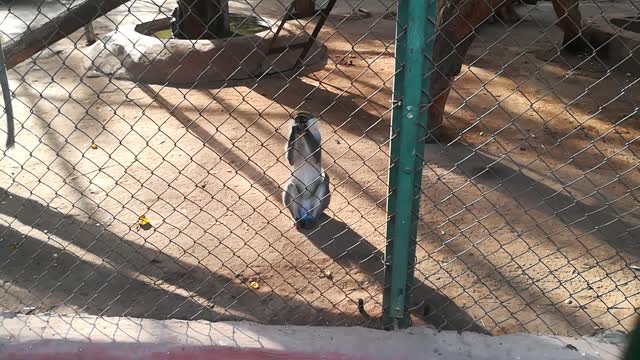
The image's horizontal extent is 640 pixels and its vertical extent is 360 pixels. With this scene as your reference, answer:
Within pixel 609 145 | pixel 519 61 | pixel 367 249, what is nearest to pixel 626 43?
pixel 519 61

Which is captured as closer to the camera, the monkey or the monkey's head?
the monkey

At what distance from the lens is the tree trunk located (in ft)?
20.4

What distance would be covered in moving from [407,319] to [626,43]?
4.90 meters

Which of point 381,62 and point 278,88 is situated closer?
point 278,88

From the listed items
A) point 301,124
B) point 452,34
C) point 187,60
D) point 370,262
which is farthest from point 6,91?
point 187,60

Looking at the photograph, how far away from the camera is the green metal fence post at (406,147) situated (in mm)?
1899

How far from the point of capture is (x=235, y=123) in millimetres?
4832

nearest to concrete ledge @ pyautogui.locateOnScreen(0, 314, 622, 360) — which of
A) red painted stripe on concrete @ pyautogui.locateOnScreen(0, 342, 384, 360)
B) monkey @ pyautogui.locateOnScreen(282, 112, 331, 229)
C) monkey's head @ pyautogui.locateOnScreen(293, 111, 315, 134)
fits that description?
red painted stripe on concrete @ pyautogui.locateOnScreen(0, 342, 384, 360)

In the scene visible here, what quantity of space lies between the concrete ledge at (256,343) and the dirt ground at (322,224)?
217mm

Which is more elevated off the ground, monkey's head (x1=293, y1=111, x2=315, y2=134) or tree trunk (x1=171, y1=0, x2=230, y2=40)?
monkey's head (x1=293, y1=111, x2=315, y2=134)

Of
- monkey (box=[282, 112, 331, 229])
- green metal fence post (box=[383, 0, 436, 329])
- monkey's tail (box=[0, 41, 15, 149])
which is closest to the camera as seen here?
green metal fence post (box=[383, 0, 436, 329])

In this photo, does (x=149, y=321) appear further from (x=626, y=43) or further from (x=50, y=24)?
(x=626, y=43)

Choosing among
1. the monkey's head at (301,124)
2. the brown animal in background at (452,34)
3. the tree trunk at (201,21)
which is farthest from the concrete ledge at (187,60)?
the monkey's head at (301,124)

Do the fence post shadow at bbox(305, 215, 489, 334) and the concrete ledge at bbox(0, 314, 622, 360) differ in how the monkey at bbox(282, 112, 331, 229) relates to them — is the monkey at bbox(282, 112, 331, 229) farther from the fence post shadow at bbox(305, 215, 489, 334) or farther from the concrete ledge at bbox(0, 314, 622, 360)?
the concrete ledge at bbox(0, 314, 622, 360)
